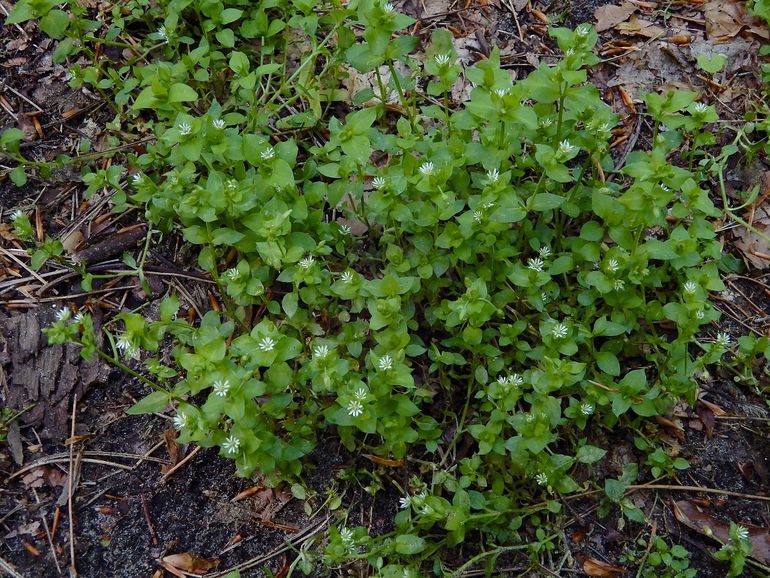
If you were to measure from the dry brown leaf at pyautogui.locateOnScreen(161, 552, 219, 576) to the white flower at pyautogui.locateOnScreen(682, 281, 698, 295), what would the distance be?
7.20 feet

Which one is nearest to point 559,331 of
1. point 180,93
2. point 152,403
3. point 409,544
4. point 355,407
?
point 355,407

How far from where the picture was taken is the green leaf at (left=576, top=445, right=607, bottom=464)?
2797 mm

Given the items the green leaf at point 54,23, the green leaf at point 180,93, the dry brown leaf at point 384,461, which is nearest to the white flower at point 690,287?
the dry brown leaf at point 384,461

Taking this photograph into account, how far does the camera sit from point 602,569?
2814 millimetres

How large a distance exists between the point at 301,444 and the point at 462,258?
1.02 metres

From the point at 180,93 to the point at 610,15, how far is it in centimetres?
253

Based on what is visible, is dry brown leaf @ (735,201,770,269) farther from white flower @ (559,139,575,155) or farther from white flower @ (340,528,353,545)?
white flower @ (340,528,353,545)

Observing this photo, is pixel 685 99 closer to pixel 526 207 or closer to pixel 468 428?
pixel 526 207

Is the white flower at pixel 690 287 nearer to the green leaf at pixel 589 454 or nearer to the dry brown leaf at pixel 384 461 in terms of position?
the green leaf at pixel 589 454

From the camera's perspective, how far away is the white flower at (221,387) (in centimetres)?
239

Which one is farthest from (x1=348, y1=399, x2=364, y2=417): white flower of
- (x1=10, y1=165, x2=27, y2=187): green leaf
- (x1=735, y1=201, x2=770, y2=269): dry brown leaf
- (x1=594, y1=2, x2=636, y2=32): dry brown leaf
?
(x1=594, y1=2, x2=636, y2=32): dry brown leaf

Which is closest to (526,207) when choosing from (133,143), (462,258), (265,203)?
(462,258)

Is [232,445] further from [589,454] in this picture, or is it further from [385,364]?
[589,454]

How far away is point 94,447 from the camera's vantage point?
2971mm
